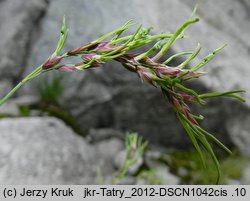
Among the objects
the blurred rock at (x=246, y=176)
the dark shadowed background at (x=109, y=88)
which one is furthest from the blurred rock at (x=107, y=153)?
the blurred rock at (x=246, y=176)

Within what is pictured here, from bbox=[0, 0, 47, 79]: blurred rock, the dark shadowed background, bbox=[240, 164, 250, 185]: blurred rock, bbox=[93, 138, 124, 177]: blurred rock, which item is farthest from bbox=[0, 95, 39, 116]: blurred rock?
bbox=[240, 164, 250, 185]: blurred rock

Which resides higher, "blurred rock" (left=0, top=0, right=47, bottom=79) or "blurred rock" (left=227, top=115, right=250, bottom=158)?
"blurred rock" (left=0, top=0, right=47, bottom=79)

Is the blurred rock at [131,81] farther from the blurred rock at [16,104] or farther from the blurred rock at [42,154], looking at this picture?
the blurred rock at [42,154]

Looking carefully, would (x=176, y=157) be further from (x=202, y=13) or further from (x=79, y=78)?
(x=202, y=13)

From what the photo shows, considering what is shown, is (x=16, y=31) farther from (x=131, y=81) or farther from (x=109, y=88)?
(x=131, y=81)

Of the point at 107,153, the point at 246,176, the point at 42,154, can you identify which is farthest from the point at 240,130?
the point at 42,154

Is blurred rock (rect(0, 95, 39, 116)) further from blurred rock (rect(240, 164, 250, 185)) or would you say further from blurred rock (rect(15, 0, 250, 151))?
blurred rock (rect(240, 164, 250, 185))

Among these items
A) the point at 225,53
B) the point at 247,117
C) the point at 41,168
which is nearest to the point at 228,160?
the point at 247,117

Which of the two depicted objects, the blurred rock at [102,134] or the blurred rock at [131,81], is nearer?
the blurred rock at [131,81]
